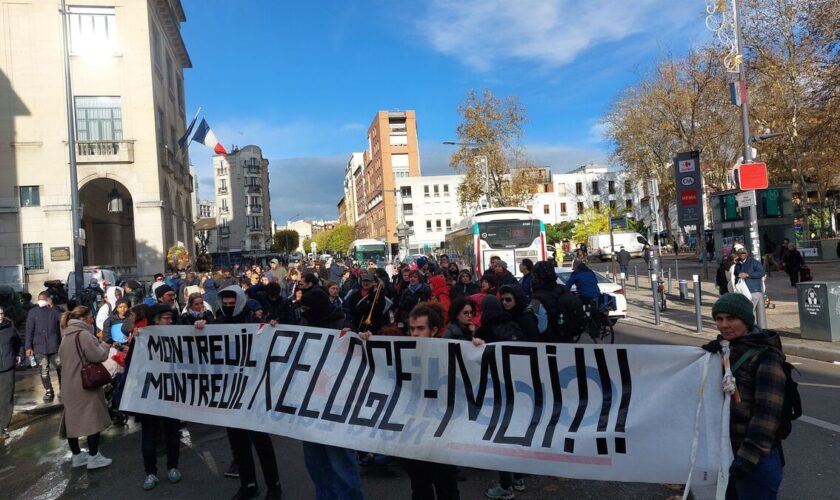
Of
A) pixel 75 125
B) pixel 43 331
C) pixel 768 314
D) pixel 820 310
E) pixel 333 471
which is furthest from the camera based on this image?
pixel 75 125

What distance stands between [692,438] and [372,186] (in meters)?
99.1

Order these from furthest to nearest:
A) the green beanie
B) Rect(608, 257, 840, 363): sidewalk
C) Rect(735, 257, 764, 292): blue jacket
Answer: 1. Rect(735, 257, 764, 292): blue jacket
2. Rect(608, 257, 840, 363): sidewalk
3. the green beanie

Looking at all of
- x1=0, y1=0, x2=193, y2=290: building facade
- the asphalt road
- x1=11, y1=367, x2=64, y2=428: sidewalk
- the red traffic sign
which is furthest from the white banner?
x1=0, y1=0, x2=193, y2=290: building facade

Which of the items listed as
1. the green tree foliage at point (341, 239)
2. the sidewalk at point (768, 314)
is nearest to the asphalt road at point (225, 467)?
the sidewalk at point (768, 314)

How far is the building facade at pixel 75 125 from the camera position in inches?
1148

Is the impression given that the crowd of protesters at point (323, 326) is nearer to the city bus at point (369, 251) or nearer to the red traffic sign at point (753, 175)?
the red traffic sign at point (753, 175)

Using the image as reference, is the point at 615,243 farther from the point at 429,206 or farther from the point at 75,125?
the point at 75,125

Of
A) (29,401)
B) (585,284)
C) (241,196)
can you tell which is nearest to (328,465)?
(585,284)

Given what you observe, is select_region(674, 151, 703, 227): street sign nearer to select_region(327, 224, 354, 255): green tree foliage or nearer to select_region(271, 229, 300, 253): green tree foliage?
select_region(327, 224, 354, 255): green tree foliage

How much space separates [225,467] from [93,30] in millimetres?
30641

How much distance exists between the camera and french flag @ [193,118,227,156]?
2767cm

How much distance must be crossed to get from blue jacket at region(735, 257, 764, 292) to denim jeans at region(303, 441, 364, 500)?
34.1 ft

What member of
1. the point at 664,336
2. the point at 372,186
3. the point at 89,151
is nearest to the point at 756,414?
the point at 664,336

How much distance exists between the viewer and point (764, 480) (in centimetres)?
298
